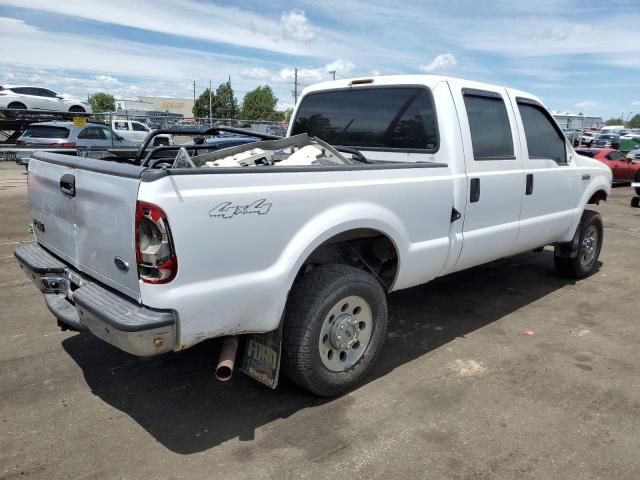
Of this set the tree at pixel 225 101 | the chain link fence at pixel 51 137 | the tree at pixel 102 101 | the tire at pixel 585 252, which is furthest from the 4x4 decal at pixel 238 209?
the tree at pixel 102 101

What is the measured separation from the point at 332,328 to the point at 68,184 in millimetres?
1741

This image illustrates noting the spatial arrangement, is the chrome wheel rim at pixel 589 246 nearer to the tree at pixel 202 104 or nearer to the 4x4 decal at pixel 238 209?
the 4x4 decal at pixel 238 209

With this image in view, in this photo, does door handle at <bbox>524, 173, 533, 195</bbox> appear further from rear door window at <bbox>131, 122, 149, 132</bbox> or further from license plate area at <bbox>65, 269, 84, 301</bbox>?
rear door window at <bbox>131, 122, 149, 132</bbox>

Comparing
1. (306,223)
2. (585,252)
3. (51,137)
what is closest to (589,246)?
(585,252)

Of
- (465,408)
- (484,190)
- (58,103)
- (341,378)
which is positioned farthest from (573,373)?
(58,103)

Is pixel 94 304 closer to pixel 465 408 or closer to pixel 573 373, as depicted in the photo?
pixel 465 408

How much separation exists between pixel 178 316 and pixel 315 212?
37.0 inches

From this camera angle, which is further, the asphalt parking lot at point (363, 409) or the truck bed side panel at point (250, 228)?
the asphalt parking lot at point (363, 409)

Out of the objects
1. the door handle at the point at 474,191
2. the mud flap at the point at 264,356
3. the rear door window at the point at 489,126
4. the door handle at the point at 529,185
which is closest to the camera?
the mud flap at the point at 264,356

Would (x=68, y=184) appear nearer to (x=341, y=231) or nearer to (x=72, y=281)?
(x=72, y=281)

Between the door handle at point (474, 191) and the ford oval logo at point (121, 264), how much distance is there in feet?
8.32

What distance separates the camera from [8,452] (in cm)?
275

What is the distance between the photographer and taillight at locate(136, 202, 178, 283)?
240cm

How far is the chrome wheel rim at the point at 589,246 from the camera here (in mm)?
6000
